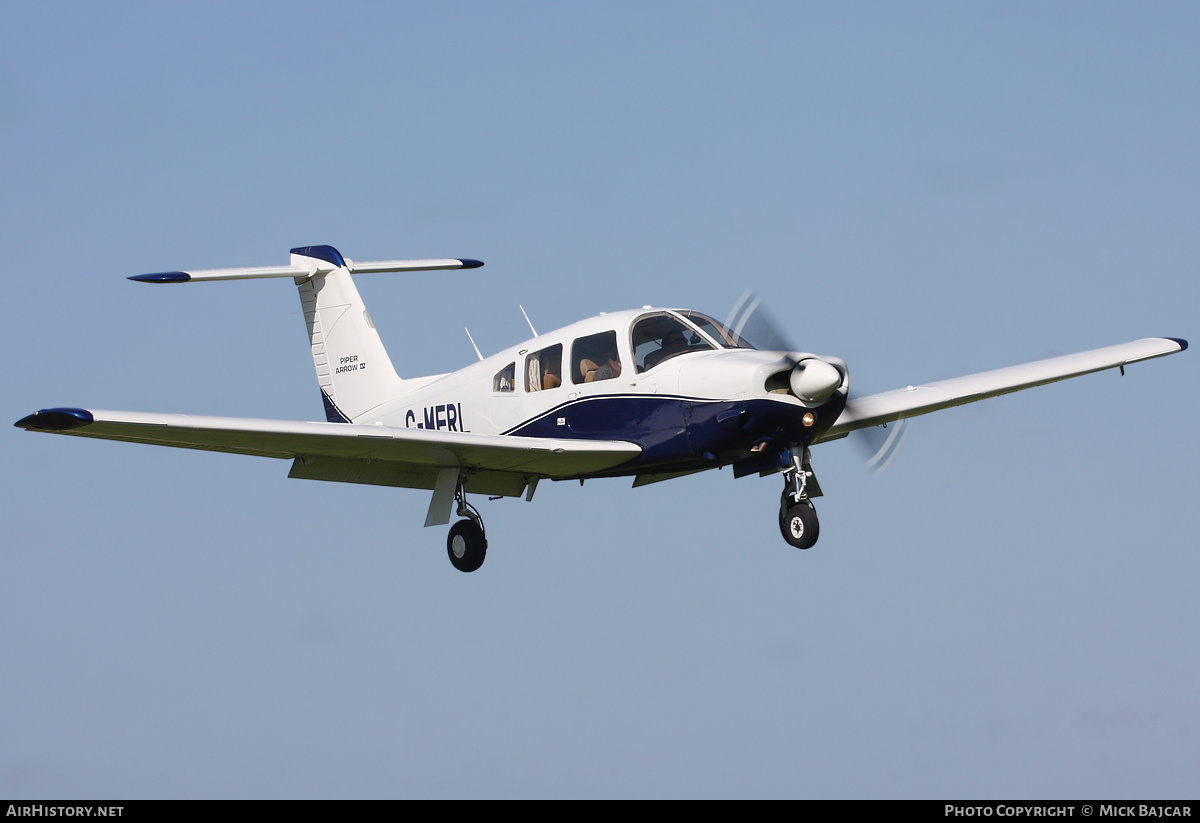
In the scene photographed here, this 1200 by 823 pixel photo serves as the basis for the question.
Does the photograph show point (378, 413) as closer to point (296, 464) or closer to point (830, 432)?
point (296, 464)

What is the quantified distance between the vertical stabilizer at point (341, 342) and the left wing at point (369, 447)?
3239mm

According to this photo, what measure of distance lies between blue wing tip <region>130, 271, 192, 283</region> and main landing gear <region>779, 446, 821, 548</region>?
928cm

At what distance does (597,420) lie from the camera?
17156 mm

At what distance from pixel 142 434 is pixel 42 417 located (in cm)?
141

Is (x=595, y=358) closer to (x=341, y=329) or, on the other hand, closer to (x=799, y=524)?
(x=799, y=524)

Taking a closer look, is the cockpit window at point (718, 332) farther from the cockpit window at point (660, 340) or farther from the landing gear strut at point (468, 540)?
the landing gear strut at point (468, 540)

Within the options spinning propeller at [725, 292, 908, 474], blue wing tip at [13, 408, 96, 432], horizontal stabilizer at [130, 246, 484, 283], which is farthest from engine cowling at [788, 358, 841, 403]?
horizontal stabilizer at [130, 246, 484, 283]

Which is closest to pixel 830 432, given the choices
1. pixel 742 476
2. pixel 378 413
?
pixel 742 476

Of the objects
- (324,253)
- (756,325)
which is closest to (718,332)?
(756,325)

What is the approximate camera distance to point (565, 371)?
57.4 feet

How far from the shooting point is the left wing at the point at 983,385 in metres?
18.4

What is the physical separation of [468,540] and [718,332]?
4416 millimetres

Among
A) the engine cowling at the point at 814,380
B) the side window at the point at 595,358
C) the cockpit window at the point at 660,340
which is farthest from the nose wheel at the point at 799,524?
the side window at the point at 595,358

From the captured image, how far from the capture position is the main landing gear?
16.3 m
